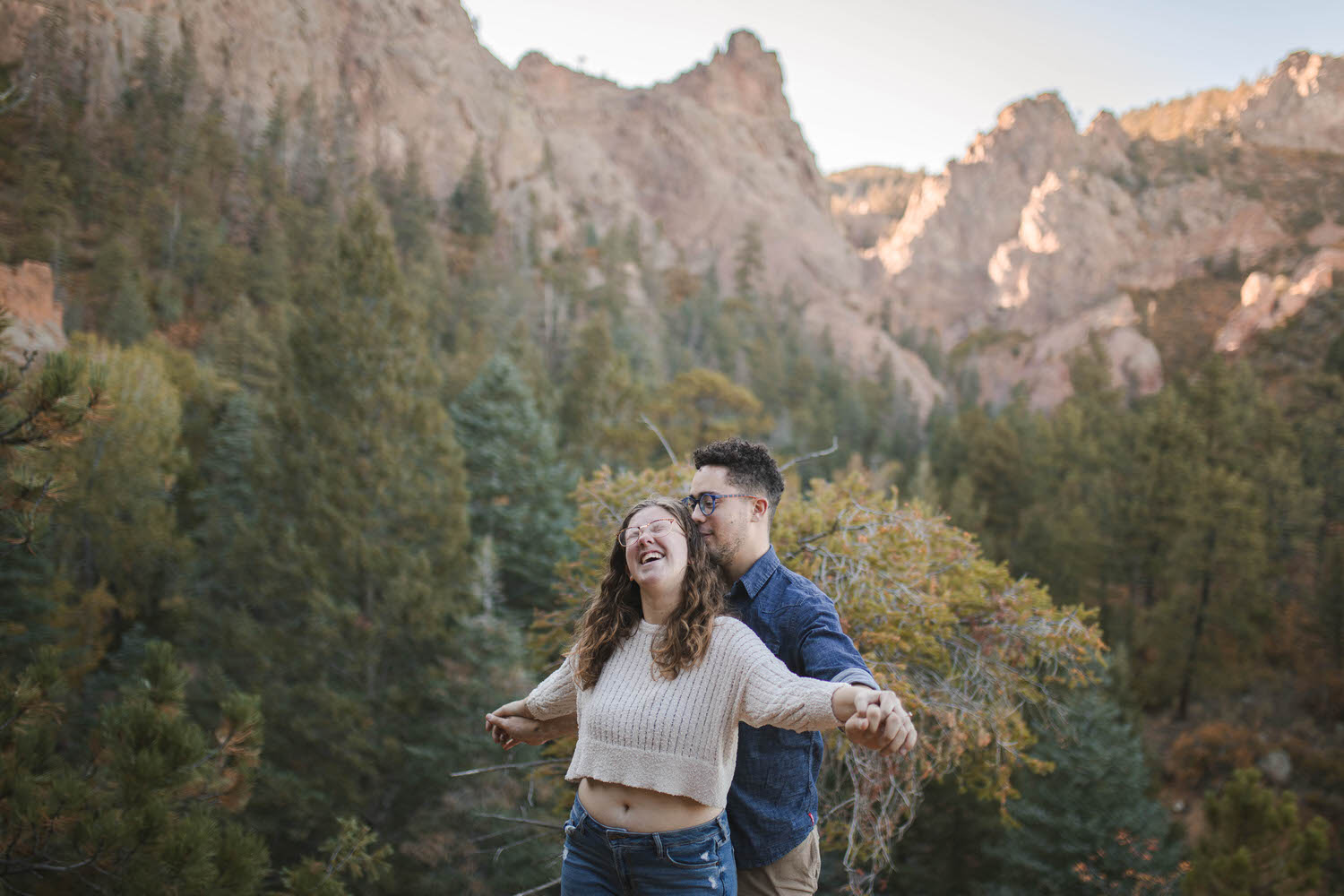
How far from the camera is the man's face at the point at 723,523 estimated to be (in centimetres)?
257

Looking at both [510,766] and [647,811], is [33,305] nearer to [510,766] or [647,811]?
[510,766]

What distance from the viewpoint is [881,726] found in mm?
1772

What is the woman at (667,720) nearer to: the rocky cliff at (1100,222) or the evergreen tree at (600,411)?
the evergreen tree at (600,411)

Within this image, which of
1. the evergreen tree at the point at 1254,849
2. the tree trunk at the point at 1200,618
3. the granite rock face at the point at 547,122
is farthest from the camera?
the granite rock face at the point at 547,122

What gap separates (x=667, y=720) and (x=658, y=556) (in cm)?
45

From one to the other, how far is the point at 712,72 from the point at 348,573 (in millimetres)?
83891

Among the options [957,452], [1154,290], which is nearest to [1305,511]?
[957,452]

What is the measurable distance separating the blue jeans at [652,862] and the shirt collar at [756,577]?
643 millimetres

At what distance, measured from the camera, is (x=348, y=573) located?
13688mm

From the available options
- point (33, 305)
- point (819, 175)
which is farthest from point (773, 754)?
point (819, 175)

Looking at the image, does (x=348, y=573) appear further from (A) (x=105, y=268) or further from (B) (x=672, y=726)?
(A) (x=105, y=268)

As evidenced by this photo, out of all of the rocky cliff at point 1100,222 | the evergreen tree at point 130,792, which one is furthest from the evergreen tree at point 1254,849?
the rocky cliff at point 1100,222

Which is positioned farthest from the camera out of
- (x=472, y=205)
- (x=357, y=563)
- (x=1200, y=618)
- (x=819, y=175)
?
(x=819, y=175)

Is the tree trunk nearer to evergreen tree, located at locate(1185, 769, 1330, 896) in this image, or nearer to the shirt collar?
evergreen tree, located at locate(1185, 769, 1330, 896)
